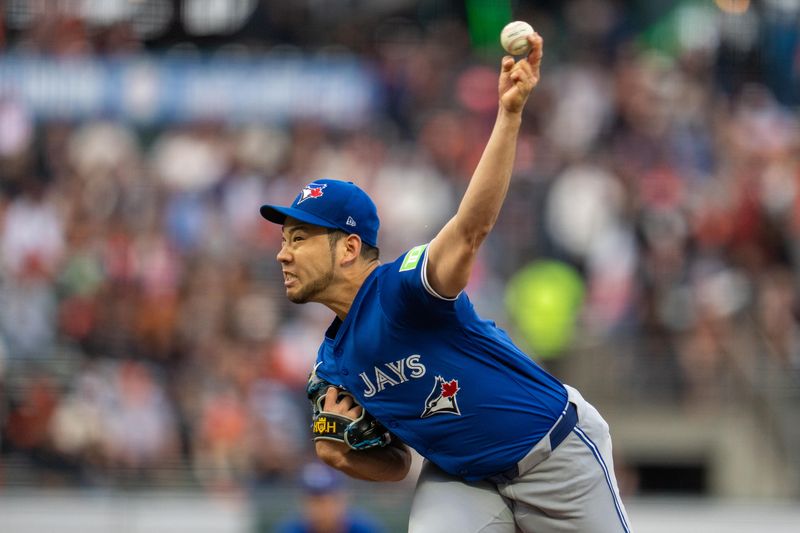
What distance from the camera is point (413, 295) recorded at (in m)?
5.00

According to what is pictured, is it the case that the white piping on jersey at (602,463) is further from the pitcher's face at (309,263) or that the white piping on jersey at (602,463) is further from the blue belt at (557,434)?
the pitcher's face at (309,263)

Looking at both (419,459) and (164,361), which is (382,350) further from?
(164,361)

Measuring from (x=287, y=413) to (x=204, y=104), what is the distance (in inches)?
209

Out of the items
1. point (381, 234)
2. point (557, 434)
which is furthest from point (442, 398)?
point (381, 234)

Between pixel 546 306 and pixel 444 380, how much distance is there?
714 centimetres

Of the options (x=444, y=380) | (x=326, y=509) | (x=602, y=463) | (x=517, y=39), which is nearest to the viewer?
(x=517, y=39)

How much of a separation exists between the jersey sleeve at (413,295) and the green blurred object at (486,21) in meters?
12.0

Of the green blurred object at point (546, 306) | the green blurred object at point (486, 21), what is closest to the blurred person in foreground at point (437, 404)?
the green blurred object at point (546, 306)

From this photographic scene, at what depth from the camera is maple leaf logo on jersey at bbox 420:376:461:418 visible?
523 cm

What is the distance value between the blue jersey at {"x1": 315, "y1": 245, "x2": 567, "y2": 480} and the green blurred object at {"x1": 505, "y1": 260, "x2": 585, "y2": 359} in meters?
6.75

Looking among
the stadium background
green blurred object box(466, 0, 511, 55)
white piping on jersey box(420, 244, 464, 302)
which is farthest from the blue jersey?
green blurred object box(466, 0, 511, 55)

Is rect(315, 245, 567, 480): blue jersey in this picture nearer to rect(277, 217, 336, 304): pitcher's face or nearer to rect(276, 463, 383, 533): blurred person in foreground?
rect(277, 217, 336, 304): pitcher's face

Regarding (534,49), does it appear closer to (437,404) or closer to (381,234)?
(437,404)

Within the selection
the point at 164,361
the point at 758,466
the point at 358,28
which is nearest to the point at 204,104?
the point at 358,28
